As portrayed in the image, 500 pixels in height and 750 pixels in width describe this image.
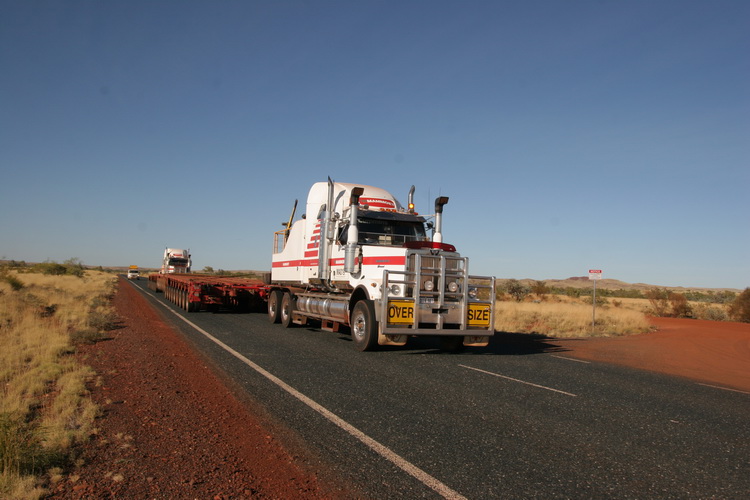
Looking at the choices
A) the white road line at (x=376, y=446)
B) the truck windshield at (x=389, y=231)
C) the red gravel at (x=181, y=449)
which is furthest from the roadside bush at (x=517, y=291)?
the red gravel at (x=181, y=449)

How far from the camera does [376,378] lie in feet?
28.0

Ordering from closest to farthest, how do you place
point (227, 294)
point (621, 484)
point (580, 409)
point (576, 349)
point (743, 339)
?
1. point (621, 484)
2. point (580, 409)
3. point (576, 349)
4. point (743, 339)
5. point (227, 294)

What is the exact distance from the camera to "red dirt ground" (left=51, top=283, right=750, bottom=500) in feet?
13.3

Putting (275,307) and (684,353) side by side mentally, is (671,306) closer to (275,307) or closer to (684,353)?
(684,353)

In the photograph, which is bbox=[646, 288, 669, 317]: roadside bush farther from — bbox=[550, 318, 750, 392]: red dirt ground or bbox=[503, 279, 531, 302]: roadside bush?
bbox=[550, 318, 750, 392]: red dirt ground

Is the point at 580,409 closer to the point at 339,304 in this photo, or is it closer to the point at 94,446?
the point at 94,446

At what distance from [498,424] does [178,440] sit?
3525mm

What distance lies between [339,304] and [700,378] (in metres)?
8.03

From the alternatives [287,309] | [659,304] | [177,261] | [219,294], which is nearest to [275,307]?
[287,309]

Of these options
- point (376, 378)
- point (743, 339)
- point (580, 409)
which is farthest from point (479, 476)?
point (743, 339)

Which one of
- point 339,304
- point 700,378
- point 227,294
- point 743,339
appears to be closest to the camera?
point 700,378

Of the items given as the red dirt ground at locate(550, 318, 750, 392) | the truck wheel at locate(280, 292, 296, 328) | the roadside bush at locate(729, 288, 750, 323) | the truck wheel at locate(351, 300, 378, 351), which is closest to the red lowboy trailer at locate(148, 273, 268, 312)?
the truck wheel at locate(280, 292, 296, 328)

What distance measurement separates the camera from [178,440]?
204 inches

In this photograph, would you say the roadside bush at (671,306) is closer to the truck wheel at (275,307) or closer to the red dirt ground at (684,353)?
the red dirt ground at (684,353)
